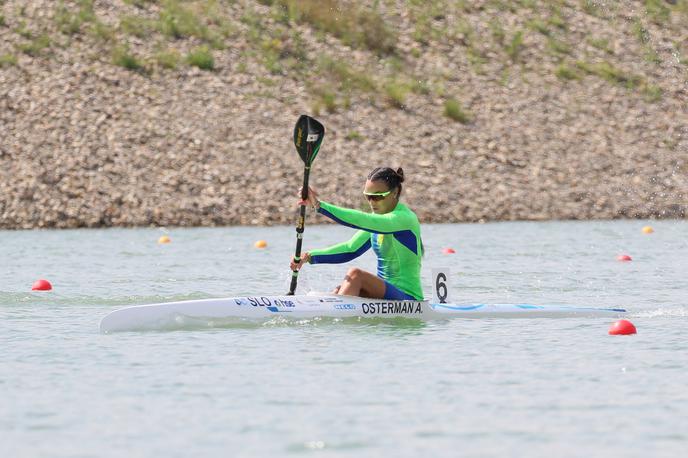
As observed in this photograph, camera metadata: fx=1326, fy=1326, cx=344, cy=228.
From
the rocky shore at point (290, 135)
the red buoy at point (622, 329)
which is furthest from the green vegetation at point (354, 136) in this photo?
the red buoy at point (622, 329)

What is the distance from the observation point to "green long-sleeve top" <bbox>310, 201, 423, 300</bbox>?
12.4 metres

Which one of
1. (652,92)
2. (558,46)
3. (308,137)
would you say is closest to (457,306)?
(308,137)

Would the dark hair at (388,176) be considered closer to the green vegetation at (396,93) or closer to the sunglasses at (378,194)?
the sunglasses at (378,194)

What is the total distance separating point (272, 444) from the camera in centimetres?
759

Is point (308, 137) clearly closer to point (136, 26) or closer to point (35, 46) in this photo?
→ point (35, 46)

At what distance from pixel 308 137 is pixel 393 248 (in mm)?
2129

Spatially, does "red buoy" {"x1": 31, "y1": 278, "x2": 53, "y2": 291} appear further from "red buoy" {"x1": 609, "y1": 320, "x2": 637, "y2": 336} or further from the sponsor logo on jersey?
"red buoy" {"x1": 609, "y1": 320, "x2": 637, "y2": 336}

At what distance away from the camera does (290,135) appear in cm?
3578

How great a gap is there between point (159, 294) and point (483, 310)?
199 inches

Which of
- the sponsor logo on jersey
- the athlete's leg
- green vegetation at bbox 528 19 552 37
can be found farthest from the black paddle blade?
green vegetation at bbox 528 19 552 37

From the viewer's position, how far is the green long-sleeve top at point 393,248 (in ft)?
40.8

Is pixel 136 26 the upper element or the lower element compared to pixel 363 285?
upper

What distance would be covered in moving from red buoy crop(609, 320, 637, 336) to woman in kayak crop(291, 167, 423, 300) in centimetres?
196

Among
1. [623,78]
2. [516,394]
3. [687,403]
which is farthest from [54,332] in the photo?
[623,78]
